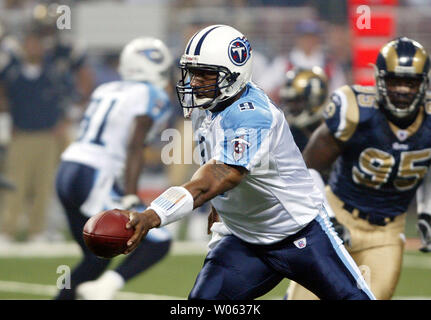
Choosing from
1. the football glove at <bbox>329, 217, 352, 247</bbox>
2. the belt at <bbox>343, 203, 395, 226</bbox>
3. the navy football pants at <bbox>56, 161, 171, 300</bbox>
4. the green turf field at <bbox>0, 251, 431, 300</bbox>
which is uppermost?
the football glove at <bbox>329, 217, 352, 247</bbox>

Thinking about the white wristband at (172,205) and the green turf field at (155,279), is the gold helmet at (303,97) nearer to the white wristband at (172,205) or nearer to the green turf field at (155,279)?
the green turf field at (155,279)

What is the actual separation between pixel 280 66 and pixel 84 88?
2104 mm

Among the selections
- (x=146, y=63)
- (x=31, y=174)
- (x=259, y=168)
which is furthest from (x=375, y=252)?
(x=31, y=174)

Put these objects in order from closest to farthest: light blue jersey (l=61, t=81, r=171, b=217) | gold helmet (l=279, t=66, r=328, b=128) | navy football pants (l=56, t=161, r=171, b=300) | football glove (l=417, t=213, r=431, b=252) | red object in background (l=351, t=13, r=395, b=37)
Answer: football glove (l=417, t=213, r=431, b=252), navy football pants (l=56, t=161, r=171, b=300), light blue jersey (l=61, t=81, r=171, b=217), gold helmet (l=279, t=66, r=328, b=128), red object in background (l=351, t=13, r=395, b=37)

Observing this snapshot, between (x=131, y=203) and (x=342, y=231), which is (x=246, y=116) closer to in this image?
(x=342, y=231)

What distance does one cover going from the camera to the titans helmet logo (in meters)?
3.72

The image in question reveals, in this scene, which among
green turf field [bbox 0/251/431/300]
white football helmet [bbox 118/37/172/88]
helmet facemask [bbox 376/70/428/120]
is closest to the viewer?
helmet facemask [bbox 376/70/428/120]

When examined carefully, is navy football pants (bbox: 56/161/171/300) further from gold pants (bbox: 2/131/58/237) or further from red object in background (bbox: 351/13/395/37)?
red object in background (bbox: 351/13/395/37)

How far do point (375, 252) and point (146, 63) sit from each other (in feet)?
6.76

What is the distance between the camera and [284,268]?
384 centimetres

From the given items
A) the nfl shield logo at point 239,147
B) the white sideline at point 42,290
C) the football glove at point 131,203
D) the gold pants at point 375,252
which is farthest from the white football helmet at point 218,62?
the white sideline at point 42,290

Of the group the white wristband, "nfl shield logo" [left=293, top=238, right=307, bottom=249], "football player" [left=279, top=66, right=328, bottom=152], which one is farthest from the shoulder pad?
"football player" [left=279, top=66, right=328, bottom=152]

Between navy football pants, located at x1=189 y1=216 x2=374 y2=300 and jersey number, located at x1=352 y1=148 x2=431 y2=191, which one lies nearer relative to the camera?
navy football pants, located at x1=189 y1=216 x2=374 y2=300

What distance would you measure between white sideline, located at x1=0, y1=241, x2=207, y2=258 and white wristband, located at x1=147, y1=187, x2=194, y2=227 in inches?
189
